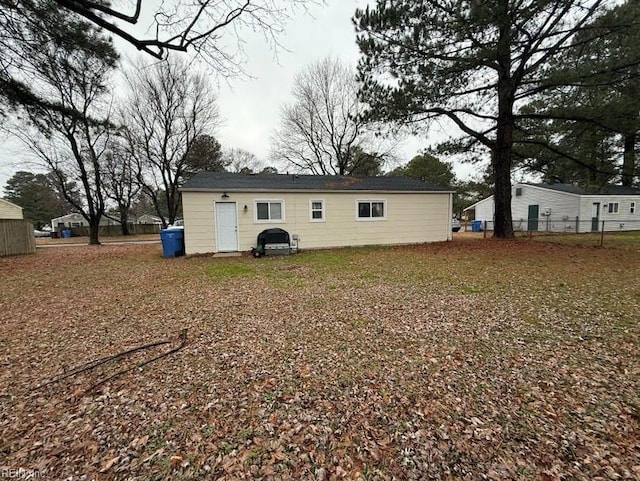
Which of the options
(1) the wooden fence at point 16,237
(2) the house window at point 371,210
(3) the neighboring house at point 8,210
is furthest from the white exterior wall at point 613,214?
(3) the neighboring house at point 8,210

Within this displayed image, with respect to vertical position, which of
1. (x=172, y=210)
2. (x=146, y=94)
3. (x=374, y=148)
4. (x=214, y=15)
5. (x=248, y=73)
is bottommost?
(x=172, y=210)

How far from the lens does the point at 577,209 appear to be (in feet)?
60.8

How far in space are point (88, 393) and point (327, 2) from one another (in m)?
7.41

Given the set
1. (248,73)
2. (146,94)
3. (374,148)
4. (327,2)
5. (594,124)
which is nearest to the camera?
(327,2)

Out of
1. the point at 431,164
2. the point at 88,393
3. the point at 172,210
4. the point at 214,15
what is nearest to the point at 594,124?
the point at 214,15

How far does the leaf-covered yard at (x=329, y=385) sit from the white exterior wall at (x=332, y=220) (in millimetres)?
5066

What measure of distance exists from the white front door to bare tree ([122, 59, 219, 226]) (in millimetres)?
11465

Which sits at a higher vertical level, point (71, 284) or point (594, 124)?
point (594, 124)

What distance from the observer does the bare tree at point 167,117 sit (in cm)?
1856

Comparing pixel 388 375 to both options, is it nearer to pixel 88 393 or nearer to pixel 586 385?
pixel 586 385

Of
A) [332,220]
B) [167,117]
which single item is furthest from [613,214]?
[167,117]

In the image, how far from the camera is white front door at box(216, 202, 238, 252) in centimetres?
1011

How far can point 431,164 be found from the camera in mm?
28547

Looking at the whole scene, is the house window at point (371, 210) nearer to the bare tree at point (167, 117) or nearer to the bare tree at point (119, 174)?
the bare tree at point (167, 117)
